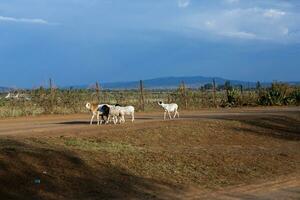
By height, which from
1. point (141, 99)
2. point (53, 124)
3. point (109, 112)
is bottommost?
point (53, 124)

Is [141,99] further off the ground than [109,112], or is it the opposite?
[141,99]

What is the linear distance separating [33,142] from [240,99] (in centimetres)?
3438

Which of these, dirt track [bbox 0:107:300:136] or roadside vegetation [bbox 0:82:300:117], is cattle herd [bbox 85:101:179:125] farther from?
roadside vegetation [bbox 0:82:300:117]

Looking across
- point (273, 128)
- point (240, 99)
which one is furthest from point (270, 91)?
point (273, 128)

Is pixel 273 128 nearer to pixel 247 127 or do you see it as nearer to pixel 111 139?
pixel 247 127

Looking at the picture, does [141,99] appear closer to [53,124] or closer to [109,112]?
[53,124]

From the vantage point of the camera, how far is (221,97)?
179 feet

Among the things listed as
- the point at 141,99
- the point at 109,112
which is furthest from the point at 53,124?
the point at 141,99

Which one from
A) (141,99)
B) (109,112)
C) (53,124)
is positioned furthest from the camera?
(141,99)

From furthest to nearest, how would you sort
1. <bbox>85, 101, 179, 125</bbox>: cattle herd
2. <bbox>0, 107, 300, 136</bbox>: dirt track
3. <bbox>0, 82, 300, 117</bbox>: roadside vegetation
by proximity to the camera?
<bbox>0, 82, 300, 117</bbox>: roadside vegetation, <bbox>85, 101, 179, 125</bbox>: cattle herd, <bbox>0, 107, 300, 136</bbox>: dirt track

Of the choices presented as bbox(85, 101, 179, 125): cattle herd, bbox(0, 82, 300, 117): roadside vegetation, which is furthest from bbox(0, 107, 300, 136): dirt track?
bbox(0, 82, 300, 117): roadside vegetation

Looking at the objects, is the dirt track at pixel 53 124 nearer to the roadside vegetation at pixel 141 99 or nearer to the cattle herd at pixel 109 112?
the cattle herd at pixel 109 112

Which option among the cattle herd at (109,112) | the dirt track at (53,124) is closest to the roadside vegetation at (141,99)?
the dirt track at (53,124)

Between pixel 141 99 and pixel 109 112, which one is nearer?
pixel 109 112
